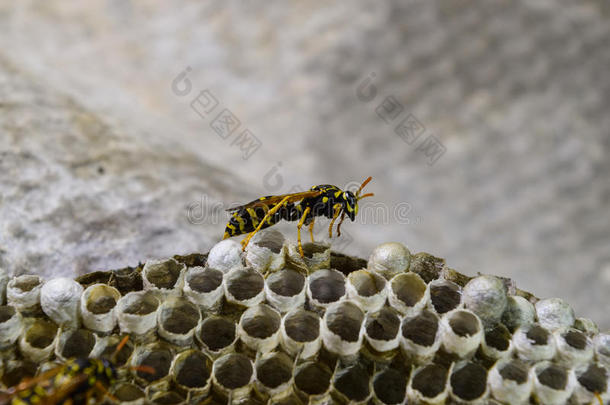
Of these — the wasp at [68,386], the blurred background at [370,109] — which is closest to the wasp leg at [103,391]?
the wasp at [68,386]

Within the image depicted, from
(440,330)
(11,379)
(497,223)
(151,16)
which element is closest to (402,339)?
(440,330)

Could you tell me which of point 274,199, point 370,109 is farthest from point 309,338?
point 370,109

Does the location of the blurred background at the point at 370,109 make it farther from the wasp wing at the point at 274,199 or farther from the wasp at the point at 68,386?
the wasp at the point at 68,386

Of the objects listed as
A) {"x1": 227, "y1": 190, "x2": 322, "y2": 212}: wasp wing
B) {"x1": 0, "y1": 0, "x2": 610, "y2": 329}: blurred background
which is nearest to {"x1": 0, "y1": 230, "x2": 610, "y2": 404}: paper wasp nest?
{"x1": 227, "y1": 190, "x2": 322, "y2": 212}: wasp wing

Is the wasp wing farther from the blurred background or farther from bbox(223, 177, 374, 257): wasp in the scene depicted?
the blurred background

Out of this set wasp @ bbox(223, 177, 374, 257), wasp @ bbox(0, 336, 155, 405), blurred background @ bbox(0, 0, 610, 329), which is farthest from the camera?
blurred background @ bbox(0, 0, 610, 329)

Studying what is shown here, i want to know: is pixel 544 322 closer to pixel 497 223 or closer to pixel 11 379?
pixel 11 379
